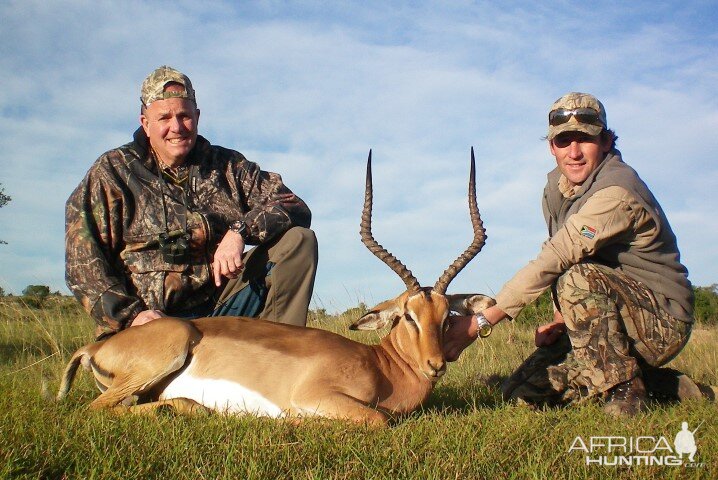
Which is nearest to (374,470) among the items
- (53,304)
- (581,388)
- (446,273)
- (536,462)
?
(536,462)

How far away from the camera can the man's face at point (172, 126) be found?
647cm

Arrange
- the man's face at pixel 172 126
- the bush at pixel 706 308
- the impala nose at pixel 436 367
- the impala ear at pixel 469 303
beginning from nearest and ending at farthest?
the impala nose at pixel 436 367 → the impala ear at pixel 469 303 → the man's face at pixel 172 126 → the bush at pixel 706 308

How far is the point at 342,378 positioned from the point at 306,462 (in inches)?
63.8

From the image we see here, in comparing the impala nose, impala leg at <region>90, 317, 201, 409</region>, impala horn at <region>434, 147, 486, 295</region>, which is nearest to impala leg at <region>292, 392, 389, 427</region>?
the impala nose

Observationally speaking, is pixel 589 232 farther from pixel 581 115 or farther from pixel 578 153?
pixel 581 115

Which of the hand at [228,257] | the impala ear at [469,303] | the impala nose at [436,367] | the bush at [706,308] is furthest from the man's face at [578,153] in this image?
the bush at [706,308]

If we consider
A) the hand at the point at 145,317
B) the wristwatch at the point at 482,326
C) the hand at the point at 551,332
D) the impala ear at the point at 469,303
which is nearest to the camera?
the wristwatch at the point at 482,326

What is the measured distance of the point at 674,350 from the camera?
5906mm

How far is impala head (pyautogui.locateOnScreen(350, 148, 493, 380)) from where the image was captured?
18.5ft

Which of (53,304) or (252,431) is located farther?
(53,304)

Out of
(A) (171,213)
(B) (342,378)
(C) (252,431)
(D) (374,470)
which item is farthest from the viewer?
(A) (171,213)

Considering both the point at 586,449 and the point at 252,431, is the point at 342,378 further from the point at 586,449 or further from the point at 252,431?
the point at 586,449

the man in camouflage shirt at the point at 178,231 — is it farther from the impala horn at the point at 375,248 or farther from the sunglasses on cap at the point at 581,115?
the sunglasses on cap at the point at 581,115

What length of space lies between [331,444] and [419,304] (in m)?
2.04
